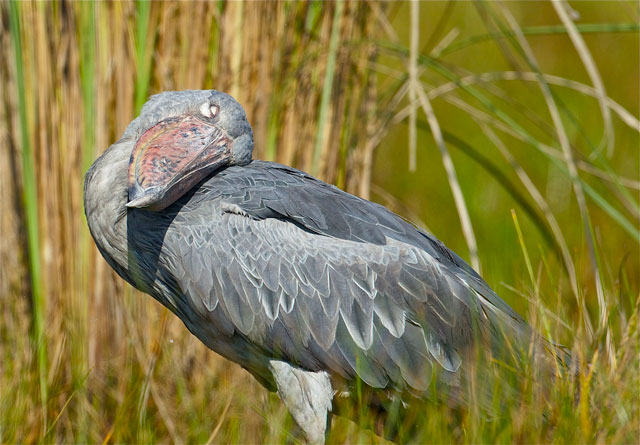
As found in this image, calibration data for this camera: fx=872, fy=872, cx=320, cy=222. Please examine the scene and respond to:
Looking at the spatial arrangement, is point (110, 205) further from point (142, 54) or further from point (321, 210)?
point (142, 54)

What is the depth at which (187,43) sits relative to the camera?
147 inches

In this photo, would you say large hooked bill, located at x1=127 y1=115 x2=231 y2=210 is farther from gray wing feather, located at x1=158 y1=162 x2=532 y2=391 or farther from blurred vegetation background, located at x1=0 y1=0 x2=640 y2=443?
blurred vegetation background, located at x1=0 y1=0 x2=640 y2=443

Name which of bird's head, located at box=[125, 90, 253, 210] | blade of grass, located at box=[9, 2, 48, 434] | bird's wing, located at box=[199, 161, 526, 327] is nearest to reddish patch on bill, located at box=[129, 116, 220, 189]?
bird's head, located at box=[125, 90, 253, 210]

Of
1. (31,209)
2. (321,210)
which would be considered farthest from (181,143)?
(31,209)

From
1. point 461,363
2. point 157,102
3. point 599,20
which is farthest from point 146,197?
point 599,20

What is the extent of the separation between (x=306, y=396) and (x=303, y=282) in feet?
1.18

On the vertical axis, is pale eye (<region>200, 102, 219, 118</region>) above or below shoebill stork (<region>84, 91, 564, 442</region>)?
above

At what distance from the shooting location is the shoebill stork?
2.78 metres

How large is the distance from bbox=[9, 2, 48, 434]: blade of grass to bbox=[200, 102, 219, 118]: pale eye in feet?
3.29

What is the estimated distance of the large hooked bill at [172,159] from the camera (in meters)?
2.64

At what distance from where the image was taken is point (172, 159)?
9.00ft

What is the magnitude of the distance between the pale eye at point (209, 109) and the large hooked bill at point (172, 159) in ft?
0.13

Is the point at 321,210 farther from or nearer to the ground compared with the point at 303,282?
farther from the ground

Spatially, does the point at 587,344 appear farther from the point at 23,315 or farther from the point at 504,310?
the point at 23,315
